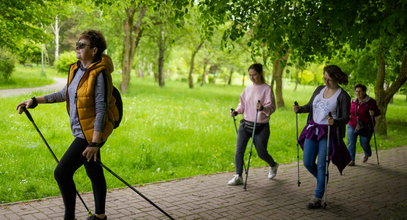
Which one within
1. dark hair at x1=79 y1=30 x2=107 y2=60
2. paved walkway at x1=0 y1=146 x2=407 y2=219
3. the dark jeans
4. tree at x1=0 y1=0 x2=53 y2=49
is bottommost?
paved walkway at x1=0 y1=146 x2=407 y2=219

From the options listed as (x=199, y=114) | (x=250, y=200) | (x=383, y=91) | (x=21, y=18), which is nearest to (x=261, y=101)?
(x=250, y=200)

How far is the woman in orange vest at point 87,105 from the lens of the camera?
156 inches

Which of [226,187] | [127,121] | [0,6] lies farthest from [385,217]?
[0,6]

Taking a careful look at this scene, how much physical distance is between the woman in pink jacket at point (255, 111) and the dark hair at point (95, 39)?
3.23 metres

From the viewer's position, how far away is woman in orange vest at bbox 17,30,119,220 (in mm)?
3955

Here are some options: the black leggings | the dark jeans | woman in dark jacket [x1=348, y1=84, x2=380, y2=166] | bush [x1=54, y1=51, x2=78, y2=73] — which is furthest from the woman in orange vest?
bush [x1=54, y1=51, x2=78, y2=73]

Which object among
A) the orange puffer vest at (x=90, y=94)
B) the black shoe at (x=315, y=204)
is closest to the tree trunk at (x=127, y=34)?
the black shoe at (x=315, y=204)

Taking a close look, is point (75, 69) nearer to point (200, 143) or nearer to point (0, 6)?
point (200, 143)

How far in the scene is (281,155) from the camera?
34.7 ft

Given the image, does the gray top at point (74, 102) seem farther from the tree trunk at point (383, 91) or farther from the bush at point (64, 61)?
the bush at point (64, 61)

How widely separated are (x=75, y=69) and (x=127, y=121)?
9.26 metres

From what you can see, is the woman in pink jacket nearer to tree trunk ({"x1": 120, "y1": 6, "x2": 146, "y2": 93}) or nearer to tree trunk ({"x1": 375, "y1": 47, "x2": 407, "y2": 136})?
tree trunk ({"x1": 375, "y1": 47, "x2": 407, "y2": 136})

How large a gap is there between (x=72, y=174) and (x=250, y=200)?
296 cm

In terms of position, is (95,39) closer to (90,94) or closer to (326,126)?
(90,94)
